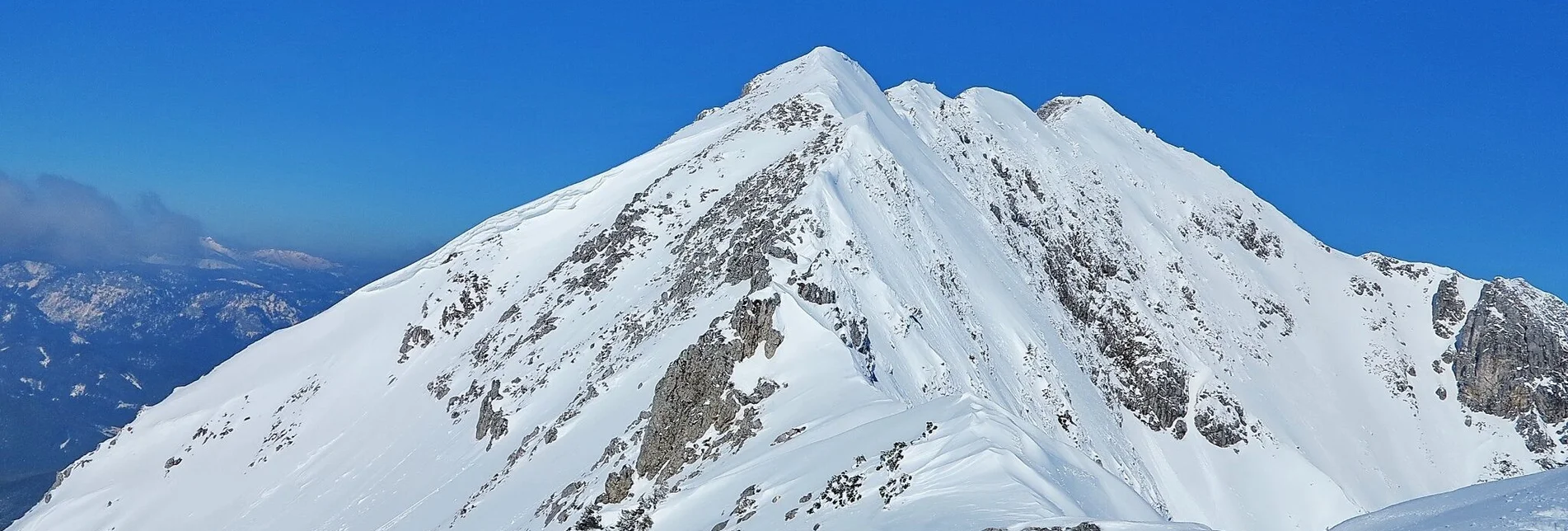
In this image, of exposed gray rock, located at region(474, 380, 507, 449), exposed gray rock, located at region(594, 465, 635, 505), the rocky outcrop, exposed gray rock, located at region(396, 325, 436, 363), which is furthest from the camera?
the rocky outcrop

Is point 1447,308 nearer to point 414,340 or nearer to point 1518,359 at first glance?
point 1518,359

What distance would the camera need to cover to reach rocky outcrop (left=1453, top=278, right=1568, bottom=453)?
261ft

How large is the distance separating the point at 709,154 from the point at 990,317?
2578cm

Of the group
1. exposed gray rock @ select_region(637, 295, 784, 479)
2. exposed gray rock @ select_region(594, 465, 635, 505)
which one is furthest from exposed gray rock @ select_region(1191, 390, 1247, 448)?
exposed gray rock @ select_region(594, 465, 635, 505)

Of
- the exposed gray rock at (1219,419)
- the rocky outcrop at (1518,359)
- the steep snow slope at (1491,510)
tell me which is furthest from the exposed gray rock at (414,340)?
the rocky outcrop at (1518,359)

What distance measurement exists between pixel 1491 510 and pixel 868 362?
2546cm

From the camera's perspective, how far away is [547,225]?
72688mm

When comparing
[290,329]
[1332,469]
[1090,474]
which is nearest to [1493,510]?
[1090,474]

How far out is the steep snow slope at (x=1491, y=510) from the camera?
9.45 m

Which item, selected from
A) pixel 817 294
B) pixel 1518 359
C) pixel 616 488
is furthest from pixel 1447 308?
pixel 616 488

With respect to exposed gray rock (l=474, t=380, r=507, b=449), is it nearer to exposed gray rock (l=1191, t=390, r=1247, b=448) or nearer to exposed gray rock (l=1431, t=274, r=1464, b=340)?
exposed gray rock (l=1191, t=390, r=1247, b=448)

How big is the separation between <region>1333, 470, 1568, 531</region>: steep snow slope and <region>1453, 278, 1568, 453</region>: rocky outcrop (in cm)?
8685

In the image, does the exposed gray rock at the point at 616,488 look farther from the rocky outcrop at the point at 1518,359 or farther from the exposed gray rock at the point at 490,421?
the rocky outcrop at the point at 1518,359

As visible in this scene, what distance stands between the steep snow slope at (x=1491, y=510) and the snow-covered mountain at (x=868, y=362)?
3.21 m
